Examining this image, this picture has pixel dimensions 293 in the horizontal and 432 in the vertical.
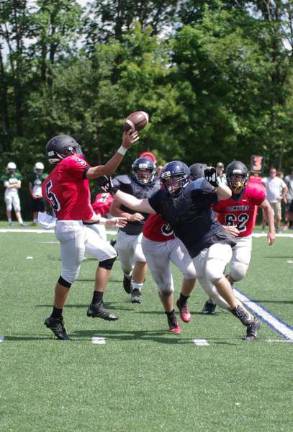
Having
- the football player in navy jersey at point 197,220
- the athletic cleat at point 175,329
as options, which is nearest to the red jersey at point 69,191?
the football player in navy jersey at point 197,220

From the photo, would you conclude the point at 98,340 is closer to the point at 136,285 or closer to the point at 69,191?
the point at 69,191

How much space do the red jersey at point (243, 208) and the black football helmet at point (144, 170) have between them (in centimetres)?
103

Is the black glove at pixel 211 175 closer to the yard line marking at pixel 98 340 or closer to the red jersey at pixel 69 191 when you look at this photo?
the red jersey at pixel 69 191

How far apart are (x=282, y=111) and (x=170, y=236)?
1075 inches

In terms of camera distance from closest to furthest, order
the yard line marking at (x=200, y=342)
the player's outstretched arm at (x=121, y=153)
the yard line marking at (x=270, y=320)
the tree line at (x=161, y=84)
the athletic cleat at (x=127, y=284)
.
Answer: the player's outstretched arm at (x=121, y=153), the yard line marking at (x=200, y=342), the yard line marking at (x=270, y=320), the athletic cleat at (x=127, y=284), the tree line at (x=161, y=84)

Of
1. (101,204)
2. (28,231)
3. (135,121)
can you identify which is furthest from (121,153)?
(28,231)

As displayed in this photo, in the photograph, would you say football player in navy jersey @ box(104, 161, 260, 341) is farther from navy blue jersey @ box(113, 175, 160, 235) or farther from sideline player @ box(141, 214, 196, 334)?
navy blue jersey @ box(113, 175, 160, 235)

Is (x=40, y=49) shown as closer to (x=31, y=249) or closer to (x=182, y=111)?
(x=182, y=111)

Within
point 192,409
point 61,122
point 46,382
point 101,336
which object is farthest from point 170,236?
point 61,122

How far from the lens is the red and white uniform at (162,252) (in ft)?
29.4

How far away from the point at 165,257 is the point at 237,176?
117cm

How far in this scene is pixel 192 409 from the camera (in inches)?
227

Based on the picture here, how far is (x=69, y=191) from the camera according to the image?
8273mm

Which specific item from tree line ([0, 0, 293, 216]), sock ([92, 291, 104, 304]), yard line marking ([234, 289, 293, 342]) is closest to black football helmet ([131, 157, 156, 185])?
yard line marking ([234, 289, 293, 342])
